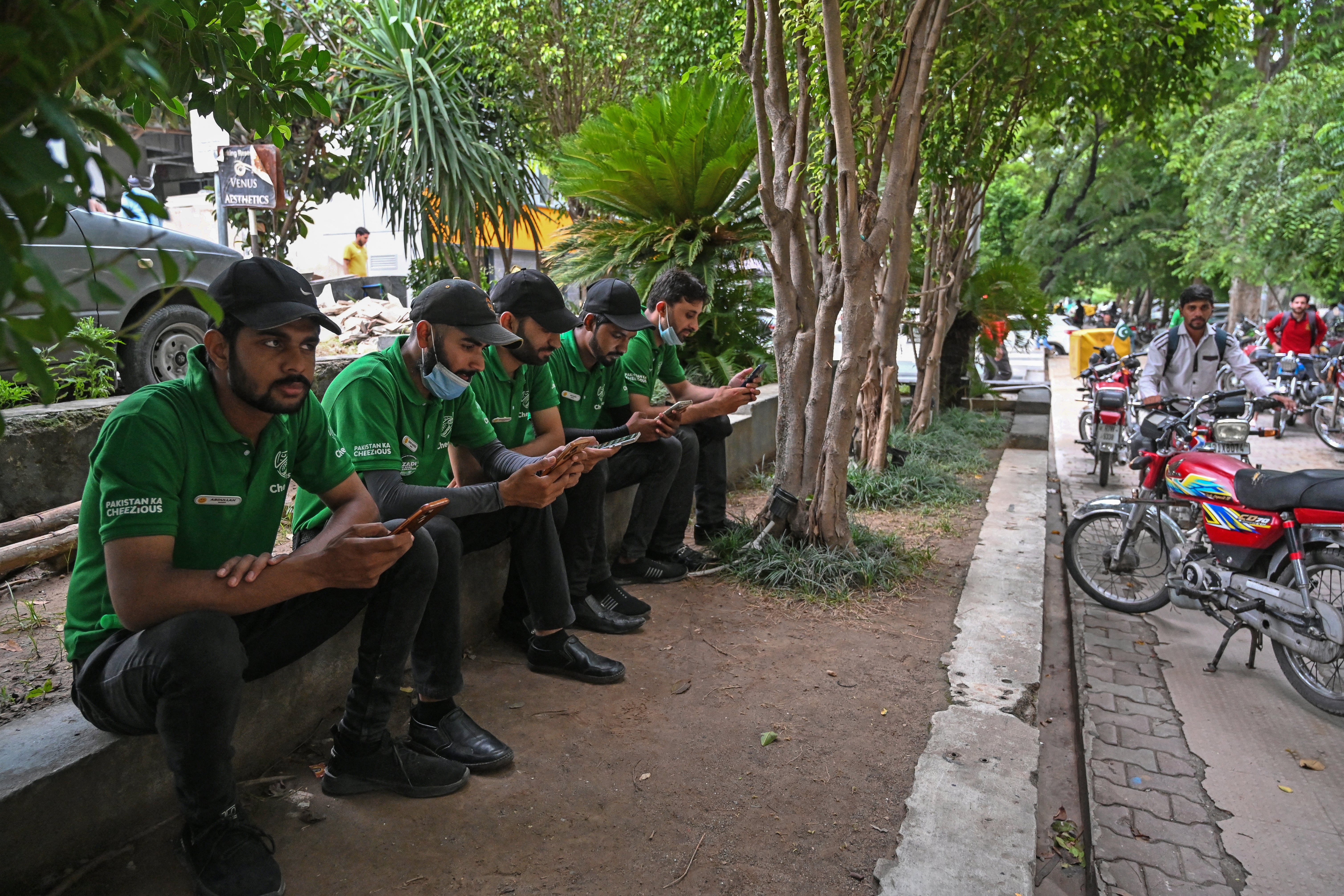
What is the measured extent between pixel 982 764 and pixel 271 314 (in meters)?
2.61

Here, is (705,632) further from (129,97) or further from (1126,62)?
(1126,62)

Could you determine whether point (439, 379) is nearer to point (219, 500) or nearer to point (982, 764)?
point (219, 500)

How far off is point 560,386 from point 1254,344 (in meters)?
13.8

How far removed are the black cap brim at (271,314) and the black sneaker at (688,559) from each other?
283 centimetres

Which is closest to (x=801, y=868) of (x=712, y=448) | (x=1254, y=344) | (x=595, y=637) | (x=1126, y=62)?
(x=595, y=637)

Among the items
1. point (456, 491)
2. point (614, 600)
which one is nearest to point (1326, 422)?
point (614, 600)

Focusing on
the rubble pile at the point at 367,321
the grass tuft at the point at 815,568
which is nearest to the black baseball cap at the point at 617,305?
the grass tuft at the point at 815,568

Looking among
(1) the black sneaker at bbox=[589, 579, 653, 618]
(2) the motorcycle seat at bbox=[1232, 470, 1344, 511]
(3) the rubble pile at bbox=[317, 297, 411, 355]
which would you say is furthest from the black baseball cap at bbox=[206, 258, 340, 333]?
(3) the rubble pile at bbox=[317, 297, 411, 355]

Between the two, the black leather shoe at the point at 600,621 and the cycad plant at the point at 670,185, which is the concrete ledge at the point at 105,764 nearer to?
the black leather shoe at the point at 600,621

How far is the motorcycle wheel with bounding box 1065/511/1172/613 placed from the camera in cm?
508

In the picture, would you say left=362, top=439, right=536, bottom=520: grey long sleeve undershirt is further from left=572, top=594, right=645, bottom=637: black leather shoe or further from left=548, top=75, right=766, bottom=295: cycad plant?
left=548, top=75, right=766, bottom=295: cycad plant

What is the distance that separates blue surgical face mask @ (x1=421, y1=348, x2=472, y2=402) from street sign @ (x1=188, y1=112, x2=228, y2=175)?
13.8ft

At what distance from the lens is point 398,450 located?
3.05 metres

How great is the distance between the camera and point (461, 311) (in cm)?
312
